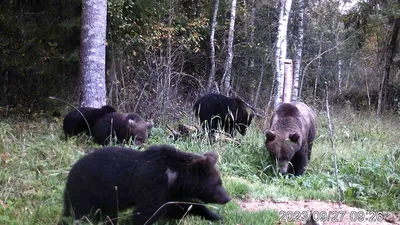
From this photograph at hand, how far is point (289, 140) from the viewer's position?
9.23 m

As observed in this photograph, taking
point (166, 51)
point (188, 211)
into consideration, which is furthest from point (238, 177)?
point (166, 51)

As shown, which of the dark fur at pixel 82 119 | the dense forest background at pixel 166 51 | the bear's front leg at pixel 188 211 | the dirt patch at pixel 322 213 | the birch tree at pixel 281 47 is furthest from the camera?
the birch tree at pixel 281 47

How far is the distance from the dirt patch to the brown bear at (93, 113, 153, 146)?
169 inches

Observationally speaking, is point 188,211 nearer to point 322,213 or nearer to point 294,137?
point 322,213

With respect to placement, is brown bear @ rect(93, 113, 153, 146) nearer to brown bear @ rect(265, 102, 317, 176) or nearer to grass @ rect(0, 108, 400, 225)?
grass @ rect(0, 108, 400, 225)

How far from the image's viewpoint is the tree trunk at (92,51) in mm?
11500

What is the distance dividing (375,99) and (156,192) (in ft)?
70.3

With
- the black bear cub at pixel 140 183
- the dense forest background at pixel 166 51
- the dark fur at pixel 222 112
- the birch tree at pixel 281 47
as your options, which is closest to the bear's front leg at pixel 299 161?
the dark fur at pixel 222 112

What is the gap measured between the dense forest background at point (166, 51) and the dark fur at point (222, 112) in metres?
1.62

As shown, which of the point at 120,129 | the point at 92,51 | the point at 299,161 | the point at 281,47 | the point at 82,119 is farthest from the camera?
the point at 281,47

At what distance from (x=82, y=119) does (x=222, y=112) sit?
3.68 meters

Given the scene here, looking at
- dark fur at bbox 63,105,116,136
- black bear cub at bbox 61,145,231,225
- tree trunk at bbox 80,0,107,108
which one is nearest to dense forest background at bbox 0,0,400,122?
tree trunk at bbox 80,0,107,108

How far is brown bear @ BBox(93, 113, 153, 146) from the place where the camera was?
10414 mm

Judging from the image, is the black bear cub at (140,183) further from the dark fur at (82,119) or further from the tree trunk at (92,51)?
the tree trunk at (92,51)
